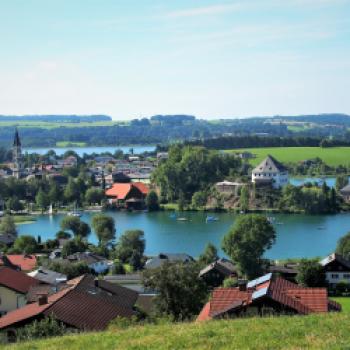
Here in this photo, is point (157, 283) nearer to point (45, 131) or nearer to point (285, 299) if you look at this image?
point (285, 299)

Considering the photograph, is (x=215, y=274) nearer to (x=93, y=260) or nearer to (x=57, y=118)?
(x=93, y=260)

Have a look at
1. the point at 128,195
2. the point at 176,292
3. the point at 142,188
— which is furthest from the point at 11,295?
the point at 142,188

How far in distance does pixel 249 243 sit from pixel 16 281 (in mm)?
6861

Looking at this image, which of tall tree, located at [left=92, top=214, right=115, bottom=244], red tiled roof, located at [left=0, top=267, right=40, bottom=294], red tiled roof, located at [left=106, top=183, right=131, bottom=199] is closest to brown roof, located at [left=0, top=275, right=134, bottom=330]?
red tiled roof, located at [left=0, top=267, right=40, bottom=294]

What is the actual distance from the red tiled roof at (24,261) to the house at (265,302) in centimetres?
970

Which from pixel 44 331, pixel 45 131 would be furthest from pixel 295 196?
pixel 45 131

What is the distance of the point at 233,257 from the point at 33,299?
7277 millimetres

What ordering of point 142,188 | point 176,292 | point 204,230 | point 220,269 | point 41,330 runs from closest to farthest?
point 41,330
point 176,292
point 220,269
point 204,230
point 142,188

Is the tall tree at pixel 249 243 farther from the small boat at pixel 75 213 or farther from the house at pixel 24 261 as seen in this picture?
the small boat at pixel 75 213

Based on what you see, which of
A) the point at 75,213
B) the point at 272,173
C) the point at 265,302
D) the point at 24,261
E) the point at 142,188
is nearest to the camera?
the point at 265,302

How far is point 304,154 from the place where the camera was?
56.7 metres

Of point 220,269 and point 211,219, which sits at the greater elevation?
point 220,269

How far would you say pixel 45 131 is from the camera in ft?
386

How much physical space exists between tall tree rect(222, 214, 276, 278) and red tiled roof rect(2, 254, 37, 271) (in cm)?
459
